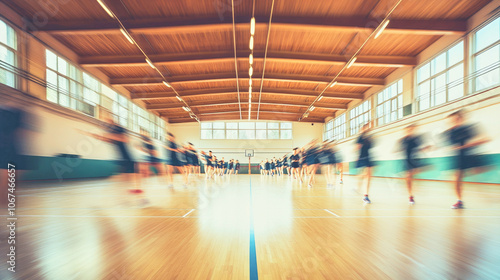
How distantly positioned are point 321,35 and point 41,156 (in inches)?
495

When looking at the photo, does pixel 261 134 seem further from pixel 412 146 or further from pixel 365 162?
pixel 412 146

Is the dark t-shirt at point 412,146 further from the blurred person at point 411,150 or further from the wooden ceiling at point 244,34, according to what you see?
the wooden ceiling at point 244,34

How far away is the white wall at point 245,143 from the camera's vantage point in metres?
26.9

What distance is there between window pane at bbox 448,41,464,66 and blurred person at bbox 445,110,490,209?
354 inches

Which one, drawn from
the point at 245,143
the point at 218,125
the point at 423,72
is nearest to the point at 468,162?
the point at 423,72

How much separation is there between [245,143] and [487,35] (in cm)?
2099

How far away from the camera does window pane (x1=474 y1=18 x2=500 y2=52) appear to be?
8578mm

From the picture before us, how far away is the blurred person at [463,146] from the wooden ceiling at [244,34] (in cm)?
644

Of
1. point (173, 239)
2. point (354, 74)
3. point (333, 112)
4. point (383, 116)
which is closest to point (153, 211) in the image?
point (173, 239)

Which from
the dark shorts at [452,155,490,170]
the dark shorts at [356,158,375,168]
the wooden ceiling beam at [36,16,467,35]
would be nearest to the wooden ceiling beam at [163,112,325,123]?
the wooden ceiling beam at [36,16,467,35]

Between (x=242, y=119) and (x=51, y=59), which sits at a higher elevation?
(x=51, y=59)

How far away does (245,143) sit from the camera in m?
27.4

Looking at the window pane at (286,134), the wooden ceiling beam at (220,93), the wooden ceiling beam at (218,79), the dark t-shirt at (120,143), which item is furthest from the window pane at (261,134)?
the dark t-shirt at (120,143)

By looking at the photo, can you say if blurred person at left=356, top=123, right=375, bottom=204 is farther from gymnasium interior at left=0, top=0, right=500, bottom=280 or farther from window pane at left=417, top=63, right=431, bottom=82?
window pane at left=417, top=63, right=431, bottom=82
